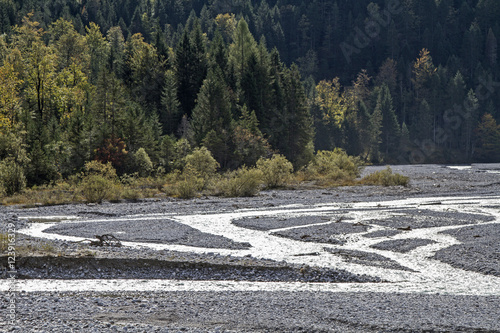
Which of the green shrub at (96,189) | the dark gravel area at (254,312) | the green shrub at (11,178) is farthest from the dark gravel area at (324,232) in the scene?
the green shrub at (11,178)

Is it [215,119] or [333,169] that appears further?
[215,119]

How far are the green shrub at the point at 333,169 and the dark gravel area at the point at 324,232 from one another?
1058 inches

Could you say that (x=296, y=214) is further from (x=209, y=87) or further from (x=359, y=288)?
(x=209, y=87)

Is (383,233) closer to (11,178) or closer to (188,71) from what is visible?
(11,178)

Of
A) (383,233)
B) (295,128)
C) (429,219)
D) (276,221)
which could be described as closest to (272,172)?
(276,221)

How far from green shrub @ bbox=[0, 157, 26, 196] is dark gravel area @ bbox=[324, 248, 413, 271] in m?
24.7

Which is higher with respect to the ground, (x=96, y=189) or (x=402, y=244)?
(x=96, y=189)

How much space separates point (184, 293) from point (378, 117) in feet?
325

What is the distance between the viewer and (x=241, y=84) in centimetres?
6506

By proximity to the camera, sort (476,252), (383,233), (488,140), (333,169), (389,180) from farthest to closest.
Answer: (488,140) → (333,169) → (389,180) → (383,233) → (476,252)

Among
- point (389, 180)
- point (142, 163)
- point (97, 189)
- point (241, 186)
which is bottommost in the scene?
point (389, 180)

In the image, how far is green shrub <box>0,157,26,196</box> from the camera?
35.2m

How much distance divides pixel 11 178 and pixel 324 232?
22993 millimetres

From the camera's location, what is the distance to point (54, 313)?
11.2 m
